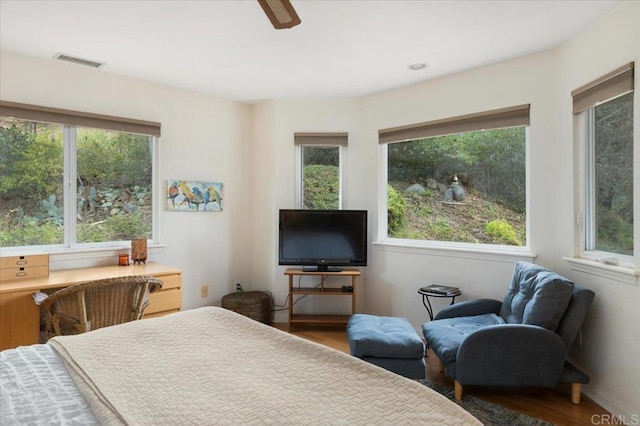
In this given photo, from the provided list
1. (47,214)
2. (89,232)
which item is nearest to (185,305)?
(89,232)

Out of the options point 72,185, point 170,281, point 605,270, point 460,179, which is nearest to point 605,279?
point 605,270

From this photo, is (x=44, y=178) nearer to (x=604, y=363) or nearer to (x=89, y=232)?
(x=89, y=232)

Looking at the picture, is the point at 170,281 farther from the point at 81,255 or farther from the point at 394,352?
the point at 394,352

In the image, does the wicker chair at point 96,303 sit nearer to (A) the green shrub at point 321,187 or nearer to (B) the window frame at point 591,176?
(A) the green shrub at point 321,187

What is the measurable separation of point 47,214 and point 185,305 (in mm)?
1524

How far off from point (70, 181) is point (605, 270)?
4142mm

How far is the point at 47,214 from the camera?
3340mm

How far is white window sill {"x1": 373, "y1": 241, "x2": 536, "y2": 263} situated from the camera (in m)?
3.27

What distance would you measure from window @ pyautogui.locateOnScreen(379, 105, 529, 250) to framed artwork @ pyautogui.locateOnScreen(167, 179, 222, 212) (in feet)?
6.05

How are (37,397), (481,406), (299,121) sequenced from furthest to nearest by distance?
1. (299,121)
2. (481,406)
3. (37,397)

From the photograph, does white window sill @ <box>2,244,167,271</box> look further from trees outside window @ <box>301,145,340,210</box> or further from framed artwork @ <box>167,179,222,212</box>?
trees outside window @ <box>301,145,340,210</box>

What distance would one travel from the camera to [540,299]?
2.50 meters

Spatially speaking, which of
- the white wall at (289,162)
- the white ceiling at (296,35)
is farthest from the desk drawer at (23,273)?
the white wall at (289,162)

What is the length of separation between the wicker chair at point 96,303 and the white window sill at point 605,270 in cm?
288
